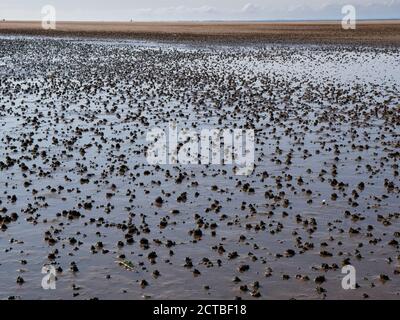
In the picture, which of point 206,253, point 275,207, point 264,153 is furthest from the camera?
point 264,153

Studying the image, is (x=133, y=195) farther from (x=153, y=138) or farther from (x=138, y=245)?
(x=153, y=138)

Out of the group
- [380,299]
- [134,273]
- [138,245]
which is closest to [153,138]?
[138,245]

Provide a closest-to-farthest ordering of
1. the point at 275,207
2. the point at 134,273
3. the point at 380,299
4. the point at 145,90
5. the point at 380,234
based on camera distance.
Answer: the point at 380,299, the point at 134,273, the point at 380,234, the point at 275,207, the point at 145,90

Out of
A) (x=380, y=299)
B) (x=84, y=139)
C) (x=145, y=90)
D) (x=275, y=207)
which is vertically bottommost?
(x=380, y=299)

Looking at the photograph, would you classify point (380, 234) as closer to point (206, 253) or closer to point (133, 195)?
point (206, 253)

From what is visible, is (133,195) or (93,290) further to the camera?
(133,195)

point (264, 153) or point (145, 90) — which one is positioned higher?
point (145, 90)
